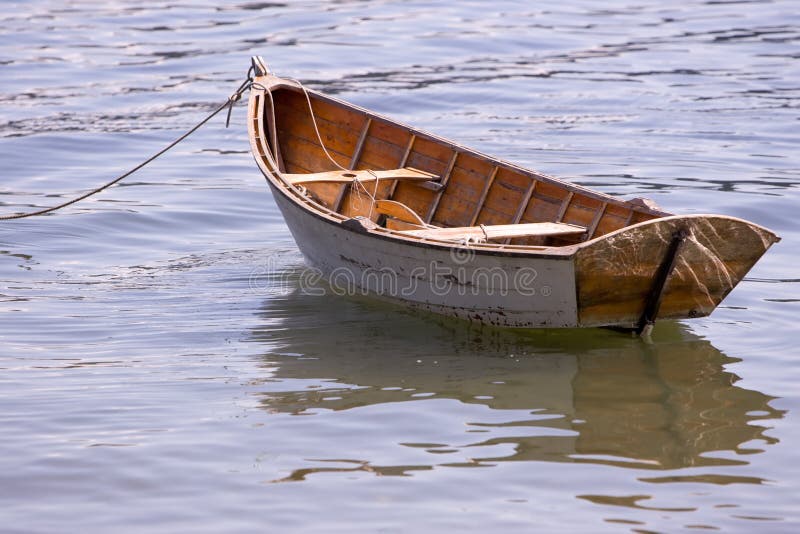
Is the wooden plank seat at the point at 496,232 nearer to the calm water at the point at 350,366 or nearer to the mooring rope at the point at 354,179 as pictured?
the calm water at the point at 350,366

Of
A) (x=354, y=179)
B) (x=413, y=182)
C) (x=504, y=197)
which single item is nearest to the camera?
(x=504, y=197)

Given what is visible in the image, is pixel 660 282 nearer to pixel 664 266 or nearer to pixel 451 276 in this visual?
pixel 664 266

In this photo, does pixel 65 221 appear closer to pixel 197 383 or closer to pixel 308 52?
pixel 197 383

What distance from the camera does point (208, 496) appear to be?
602cm

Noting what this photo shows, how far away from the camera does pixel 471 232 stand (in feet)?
26.7

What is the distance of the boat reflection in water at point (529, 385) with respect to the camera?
6613mm

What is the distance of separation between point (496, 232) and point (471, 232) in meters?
0.19

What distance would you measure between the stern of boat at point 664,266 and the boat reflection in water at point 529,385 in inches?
18.7

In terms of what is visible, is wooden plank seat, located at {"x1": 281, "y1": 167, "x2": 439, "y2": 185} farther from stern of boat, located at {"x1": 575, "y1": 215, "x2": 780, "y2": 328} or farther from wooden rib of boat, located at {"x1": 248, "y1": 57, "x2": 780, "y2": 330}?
stern of boat, located at {"x1": 575, "y1": 215, "x2": 780, "y2": 328}

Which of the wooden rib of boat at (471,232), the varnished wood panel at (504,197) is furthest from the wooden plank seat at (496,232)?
the varnished wood panel at (504,197)

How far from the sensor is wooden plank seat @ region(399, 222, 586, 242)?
26.2ft

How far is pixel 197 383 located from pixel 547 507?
2.83 m

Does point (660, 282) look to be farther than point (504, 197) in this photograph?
No

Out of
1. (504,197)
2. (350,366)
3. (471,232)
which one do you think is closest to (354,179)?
(504,197)
